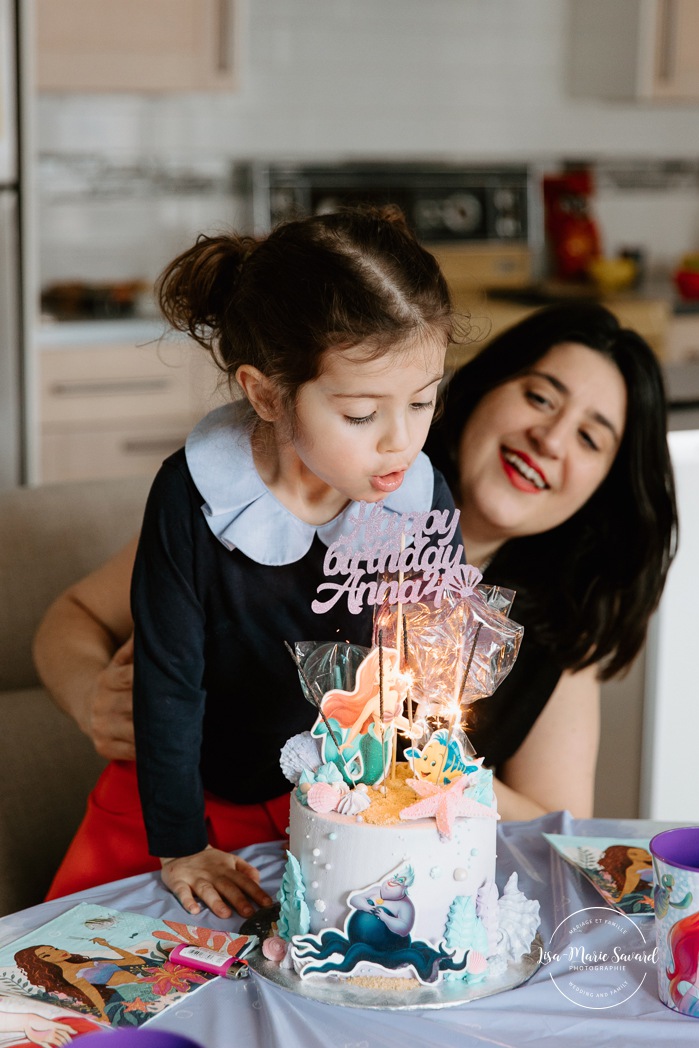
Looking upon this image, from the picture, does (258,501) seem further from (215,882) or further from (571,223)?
(571,223)

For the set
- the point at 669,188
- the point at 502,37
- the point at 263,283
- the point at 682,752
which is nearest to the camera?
the point at 263,283

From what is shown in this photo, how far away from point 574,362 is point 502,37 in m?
3.01

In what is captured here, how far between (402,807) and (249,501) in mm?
343

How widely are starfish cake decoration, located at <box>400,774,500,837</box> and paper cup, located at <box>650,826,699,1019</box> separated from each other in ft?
0.41

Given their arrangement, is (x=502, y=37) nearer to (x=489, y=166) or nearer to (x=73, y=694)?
(x=489, y=166)

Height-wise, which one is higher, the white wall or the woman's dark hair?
the white wall

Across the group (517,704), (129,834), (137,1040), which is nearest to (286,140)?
(517,704)

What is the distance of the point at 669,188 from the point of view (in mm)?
4547

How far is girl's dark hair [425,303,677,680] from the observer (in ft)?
5.11

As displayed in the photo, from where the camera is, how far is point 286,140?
401 cm

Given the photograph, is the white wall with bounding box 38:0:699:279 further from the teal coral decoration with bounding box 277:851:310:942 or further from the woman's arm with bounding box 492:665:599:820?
the teal coral decoration with bounding box 277:851:310:942

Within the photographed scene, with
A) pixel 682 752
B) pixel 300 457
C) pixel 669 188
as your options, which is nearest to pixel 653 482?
pixel 682 752

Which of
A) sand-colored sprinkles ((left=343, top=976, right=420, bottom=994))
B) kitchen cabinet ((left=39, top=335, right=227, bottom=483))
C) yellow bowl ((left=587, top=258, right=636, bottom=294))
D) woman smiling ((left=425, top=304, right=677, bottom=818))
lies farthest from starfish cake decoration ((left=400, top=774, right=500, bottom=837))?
yellow bowl ((left=587, top=258, right=636, bottom=294))

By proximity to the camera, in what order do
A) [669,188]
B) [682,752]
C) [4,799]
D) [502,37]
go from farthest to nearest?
[669,188]
[502,37]
[682,752]
[4,799]
